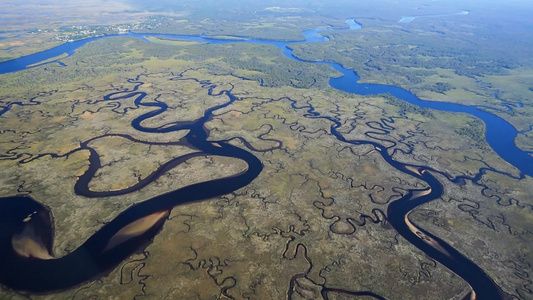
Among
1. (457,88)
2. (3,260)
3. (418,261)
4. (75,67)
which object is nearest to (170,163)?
(3,260)

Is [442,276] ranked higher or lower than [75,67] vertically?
Answer: lower

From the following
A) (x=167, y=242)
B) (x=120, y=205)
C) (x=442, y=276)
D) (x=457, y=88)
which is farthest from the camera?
(x=457, y=88)

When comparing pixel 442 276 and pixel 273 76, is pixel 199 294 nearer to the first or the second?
pixel 442 276


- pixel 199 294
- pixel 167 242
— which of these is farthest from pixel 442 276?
pixel 167 242

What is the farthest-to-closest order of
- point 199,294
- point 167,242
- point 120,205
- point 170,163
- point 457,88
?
1. point 457,88
2. point 170,163
3. point 120,205
4. point 167,242
5. point 199,294

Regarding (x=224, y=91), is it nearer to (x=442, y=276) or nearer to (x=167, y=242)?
(x=167, y=242)

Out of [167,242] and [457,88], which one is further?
[457,88]

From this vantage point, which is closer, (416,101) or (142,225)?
(142,225)

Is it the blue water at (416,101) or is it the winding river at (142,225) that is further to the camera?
the blue water at (416,101)

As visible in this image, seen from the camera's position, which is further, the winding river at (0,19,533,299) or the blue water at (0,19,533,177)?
the blue water at (0,19,533,177)

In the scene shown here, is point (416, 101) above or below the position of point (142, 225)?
below
